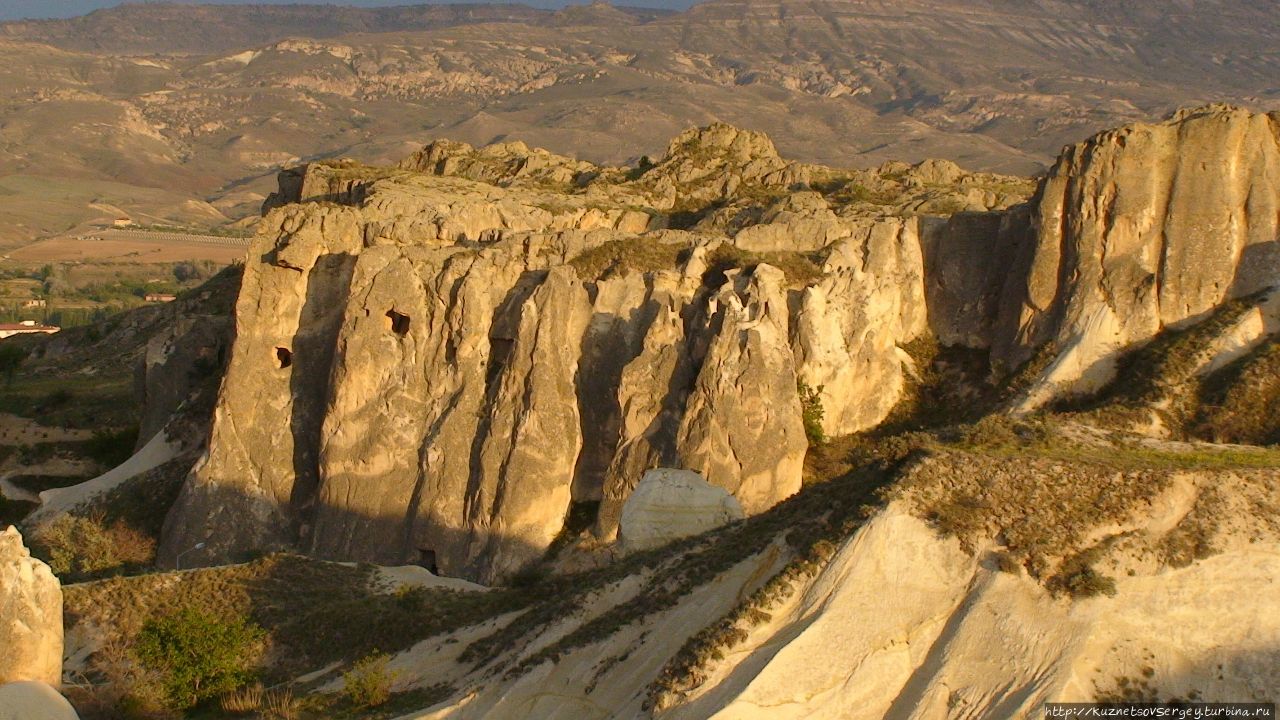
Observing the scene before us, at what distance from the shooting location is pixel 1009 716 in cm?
1722

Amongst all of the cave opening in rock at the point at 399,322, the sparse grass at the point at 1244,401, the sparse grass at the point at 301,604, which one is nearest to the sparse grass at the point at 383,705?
the sparse grass at the point at 301,604

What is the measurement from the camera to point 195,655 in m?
27.2

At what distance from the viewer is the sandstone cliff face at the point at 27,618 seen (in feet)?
83.1

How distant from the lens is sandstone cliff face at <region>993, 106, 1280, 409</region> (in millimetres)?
36531

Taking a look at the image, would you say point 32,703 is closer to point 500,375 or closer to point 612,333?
point 500,375

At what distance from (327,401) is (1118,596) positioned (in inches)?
974

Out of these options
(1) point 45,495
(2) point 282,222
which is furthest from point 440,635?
Answer: (1) point 45,495

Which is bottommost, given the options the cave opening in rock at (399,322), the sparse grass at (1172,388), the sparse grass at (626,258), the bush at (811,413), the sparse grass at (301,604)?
the sparse grass at (301,604)

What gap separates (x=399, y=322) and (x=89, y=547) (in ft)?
34.1

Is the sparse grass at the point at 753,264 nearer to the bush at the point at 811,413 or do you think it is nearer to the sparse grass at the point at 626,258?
the sparse grass at the point at 626,258

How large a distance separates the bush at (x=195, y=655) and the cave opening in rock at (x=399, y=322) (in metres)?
11.7

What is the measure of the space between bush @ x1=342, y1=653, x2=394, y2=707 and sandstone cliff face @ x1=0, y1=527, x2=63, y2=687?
5645 millimetres

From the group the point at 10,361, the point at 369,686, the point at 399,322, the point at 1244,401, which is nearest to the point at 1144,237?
the point at 1244,401

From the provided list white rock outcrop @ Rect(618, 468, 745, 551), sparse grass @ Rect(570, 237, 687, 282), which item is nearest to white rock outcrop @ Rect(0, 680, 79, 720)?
white rock outcrop @ Rect(618, 468, 745, 551)
